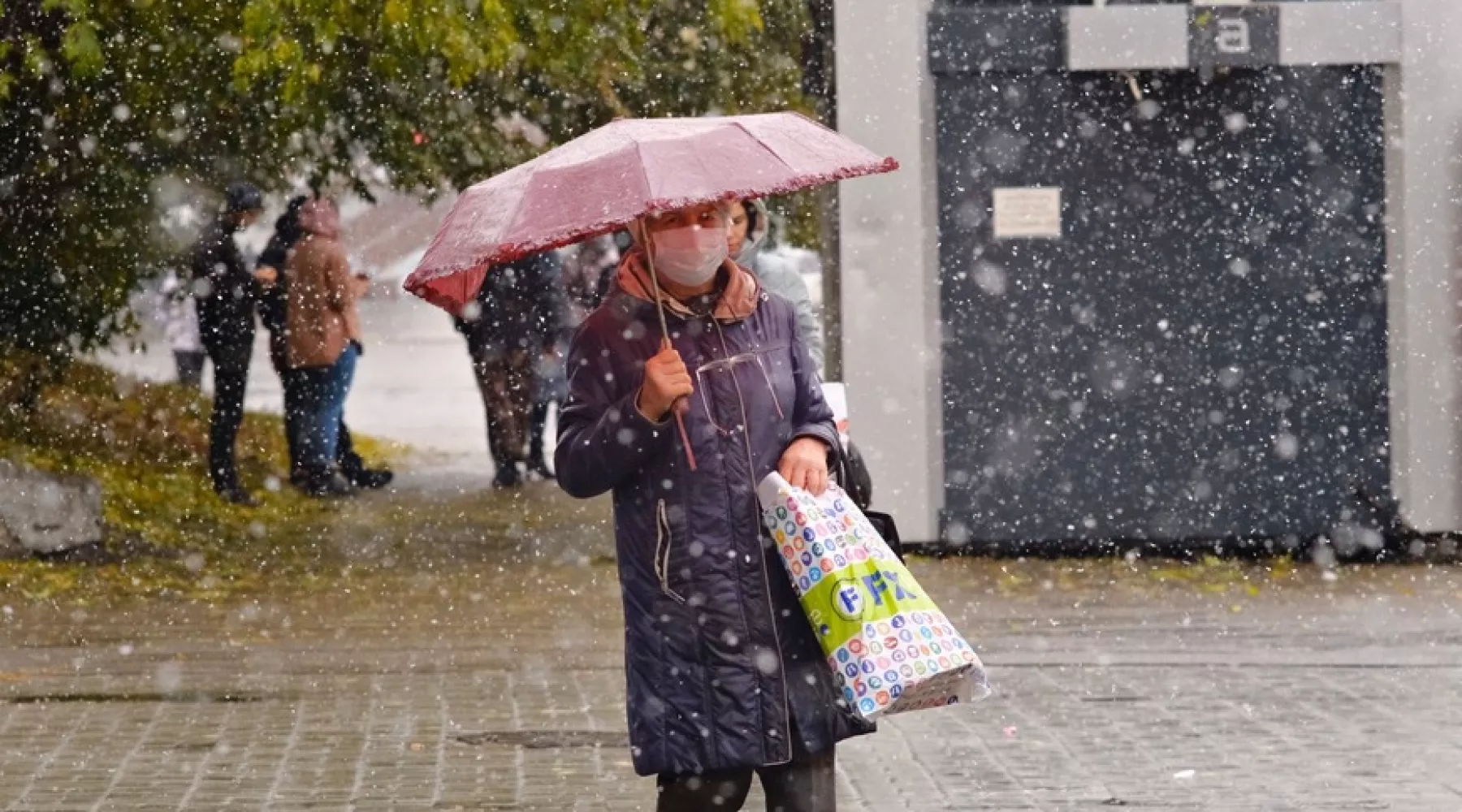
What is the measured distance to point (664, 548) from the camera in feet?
17.1

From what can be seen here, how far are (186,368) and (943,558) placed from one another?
1095cm

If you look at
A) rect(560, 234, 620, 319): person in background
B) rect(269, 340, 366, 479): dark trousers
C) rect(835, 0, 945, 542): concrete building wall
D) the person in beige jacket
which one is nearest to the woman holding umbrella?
rect(835, 0, 945, 542): concrete building wall

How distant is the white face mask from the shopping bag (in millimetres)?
427

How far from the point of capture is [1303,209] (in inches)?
508

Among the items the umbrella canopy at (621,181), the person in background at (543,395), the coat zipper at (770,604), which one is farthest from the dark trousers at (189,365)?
the coat zipper at (770,604)

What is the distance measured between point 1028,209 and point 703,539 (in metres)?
7.93

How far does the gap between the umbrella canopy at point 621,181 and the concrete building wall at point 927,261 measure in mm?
7402

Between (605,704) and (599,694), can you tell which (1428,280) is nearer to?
(599,694)

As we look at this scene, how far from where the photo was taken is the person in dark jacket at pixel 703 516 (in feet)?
17.0

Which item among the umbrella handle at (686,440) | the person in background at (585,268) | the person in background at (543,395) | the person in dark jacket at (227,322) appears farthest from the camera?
the person in background at (585,268)

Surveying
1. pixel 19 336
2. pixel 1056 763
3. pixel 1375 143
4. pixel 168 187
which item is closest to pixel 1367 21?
pixel 1375 143

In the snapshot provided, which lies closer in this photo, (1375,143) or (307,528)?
(1375,143)

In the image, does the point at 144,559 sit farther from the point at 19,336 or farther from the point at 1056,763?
the point at 1056,763

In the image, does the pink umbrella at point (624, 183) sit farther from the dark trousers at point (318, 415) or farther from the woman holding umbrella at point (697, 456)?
the dark trousers at point (318, 415)
